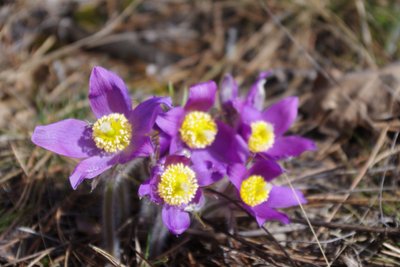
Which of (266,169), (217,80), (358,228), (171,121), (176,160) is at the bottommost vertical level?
(358,228)

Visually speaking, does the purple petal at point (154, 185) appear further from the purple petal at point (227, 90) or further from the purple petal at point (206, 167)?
the purple petal at point (227, 90)

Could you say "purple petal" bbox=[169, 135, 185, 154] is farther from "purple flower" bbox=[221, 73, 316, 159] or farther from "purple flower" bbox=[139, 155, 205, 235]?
"purple flower" bbox=[221, 73, 316, 159]

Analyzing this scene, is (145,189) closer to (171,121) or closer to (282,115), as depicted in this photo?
(171,121)

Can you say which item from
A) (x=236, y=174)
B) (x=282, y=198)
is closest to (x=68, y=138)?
(x=236, y=174)

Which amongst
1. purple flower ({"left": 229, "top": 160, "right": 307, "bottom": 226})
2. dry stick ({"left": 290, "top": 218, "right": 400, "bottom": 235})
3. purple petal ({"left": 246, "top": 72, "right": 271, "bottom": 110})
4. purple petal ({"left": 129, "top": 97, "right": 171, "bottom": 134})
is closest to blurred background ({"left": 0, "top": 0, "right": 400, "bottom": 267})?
dry stick ({"left": 290, "top": 218, "right": 400, "bottom": 235})

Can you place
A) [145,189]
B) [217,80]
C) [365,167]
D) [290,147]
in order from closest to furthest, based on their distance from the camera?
[145,189] < [290,147] < [365,167] < [217,80]

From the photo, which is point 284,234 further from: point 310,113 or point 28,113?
point 28,113

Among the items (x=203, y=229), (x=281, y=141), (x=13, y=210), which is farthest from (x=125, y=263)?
(x=281, y=141)
